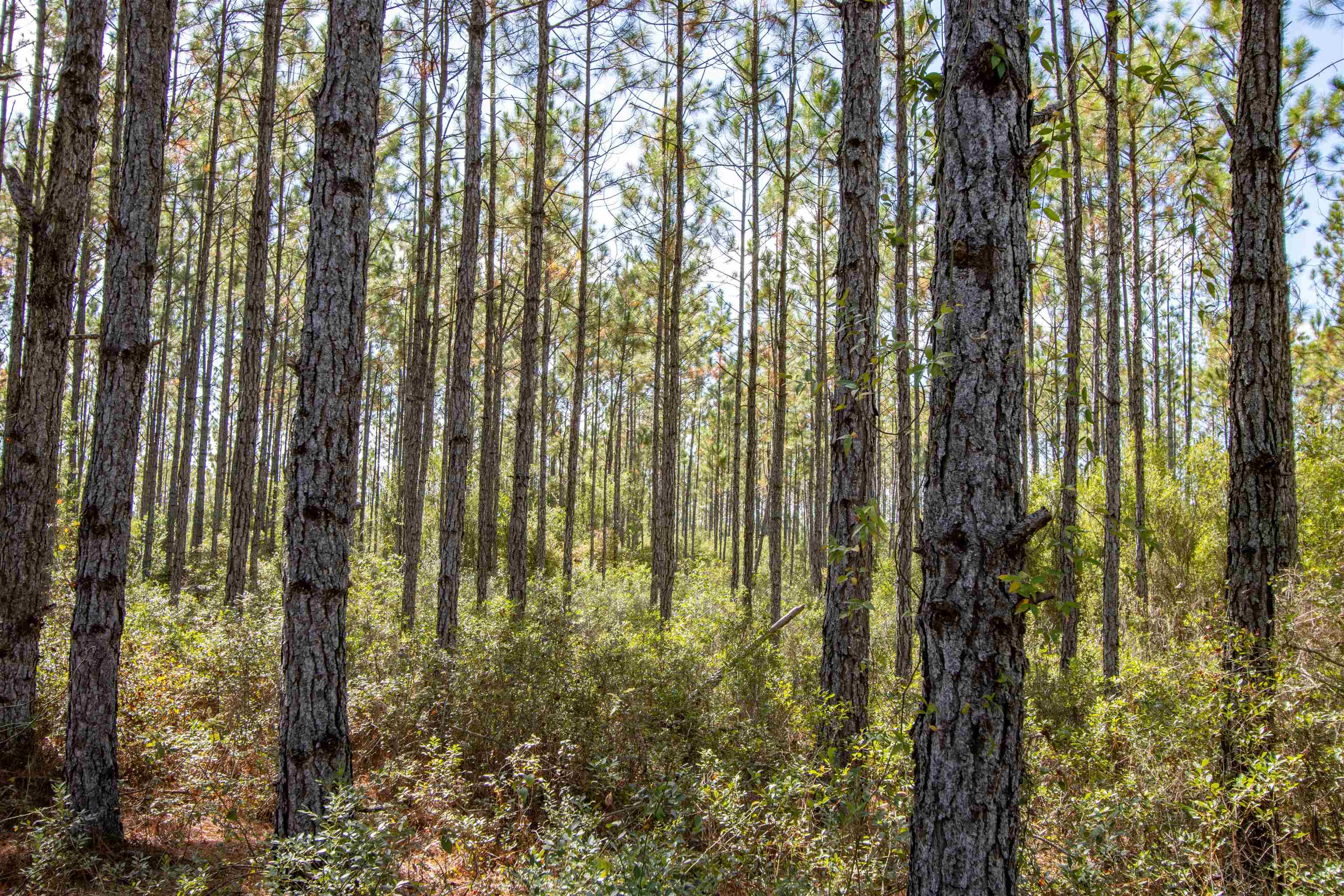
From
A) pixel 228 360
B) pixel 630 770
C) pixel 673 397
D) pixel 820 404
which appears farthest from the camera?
pixel 228 360

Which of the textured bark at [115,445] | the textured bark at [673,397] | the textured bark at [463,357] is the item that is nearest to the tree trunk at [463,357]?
the textured bark at [463,357]

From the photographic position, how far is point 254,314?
8.00 m

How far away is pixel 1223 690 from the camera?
343cm

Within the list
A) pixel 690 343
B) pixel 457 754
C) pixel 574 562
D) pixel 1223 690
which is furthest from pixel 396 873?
pixel 574 562

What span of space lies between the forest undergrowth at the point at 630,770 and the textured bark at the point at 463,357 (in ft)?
2.27

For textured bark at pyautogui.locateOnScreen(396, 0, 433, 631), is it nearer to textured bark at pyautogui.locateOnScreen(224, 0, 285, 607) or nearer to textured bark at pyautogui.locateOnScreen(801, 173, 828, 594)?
textured bark at pyautogui.locateOnScreen(224, 0, 285, 607)

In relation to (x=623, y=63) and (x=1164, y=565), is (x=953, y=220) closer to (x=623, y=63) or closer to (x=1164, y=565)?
(x=623, y=63)

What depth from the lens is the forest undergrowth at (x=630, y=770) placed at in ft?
9.98

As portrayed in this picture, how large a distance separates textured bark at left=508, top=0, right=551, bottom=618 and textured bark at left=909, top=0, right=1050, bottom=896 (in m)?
6.17

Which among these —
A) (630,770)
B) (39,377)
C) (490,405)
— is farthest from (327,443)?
(490,405)

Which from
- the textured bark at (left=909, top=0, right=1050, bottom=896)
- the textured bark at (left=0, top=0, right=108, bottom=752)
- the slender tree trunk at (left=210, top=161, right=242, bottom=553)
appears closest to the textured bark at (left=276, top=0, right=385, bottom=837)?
the textured bark at (left=0, top=0, right=108, bottom=752)

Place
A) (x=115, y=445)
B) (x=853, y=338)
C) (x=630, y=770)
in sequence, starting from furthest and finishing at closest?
(x=630, y=770), (x=853, y=338), (x=115, y=445)

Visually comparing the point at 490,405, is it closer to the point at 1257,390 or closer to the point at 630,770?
the point at 630,770

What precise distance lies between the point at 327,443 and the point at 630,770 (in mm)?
3264
